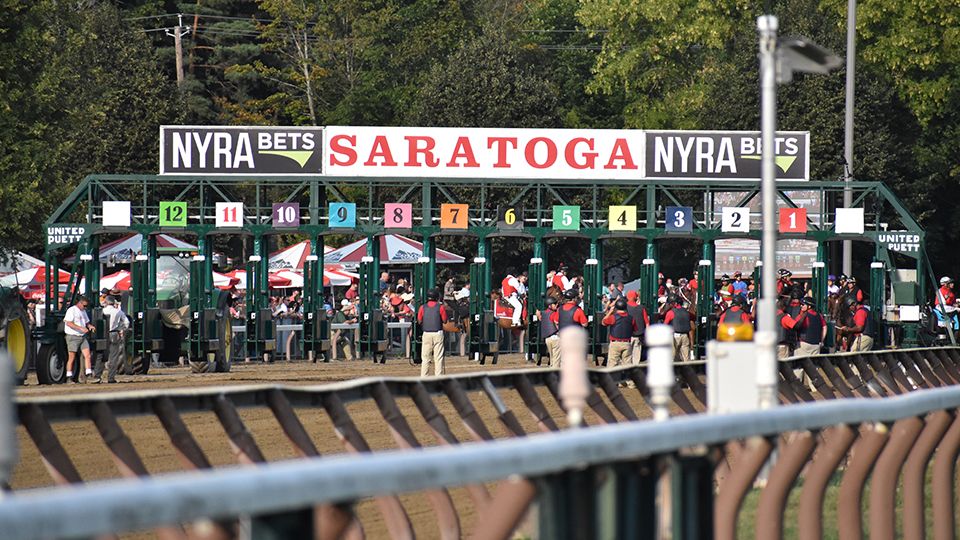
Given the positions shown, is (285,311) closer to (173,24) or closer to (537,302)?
(537,302)

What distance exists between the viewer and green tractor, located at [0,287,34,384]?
929 inches

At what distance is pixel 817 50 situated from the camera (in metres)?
10.1

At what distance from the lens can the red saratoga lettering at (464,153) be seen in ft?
107

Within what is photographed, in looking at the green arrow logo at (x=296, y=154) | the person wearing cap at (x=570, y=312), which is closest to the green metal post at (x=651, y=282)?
the green arrow logo at (x=296, y=154)

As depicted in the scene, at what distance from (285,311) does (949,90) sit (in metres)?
22.0

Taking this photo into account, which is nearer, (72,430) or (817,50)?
(817,50)

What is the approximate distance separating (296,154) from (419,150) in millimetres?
2164

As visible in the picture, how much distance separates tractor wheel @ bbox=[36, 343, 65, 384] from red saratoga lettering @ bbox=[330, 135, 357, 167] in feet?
25.0

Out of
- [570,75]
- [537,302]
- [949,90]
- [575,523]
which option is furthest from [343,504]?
[570,75]

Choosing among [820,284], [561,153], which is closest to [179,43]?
[561,153]

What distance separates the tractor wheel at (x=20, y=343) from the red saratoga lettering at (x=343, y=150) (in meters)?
9.02

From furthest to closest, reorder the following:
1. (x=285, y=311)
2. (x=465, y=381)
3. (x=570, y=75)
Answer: (x=570, y=75) → (x=285, y=311) → (x=465, y=381)

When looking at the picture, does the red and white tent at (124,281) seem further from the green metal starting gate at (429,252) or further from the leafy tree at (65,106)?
the green metal starting gate at (429,252)

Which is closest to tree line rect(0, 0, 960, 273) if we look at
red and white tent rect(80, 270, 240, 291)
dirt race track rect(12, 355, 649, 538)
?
red and white tent rect(80, 270, 240, 291)
